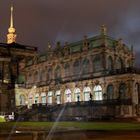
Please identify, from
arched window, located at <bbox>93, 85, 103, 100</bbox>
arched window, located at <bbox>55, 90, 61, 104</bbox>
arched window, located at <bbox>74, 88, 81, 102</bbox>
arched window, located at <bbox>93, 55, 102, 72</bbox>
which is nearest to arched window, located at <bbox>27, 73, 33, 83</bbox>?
arched window, located at <bbox>55, 90, 61, 104</bbox>

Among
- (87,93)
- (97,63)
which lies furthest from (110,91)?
(97,63)

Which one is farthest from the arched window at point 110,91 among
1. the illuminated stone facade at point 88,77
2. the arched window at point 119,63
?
the arched window at point 119,63

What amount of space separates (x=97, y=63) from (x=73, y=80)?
25.6ft

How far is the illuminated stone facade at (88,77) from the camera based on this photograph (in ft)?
250

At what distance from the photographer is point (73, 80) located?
89750 mm

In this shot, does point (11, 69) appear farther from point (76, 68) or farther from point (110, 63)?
point (110, 63)

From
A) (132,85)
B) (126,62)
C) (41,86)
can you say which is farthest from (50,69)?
(132,85)

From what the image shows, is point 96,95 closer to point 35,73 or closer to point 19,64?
point 35,73

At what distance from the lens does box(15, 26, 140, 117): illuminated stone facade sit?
250ft

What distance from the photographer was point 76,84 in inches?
3472

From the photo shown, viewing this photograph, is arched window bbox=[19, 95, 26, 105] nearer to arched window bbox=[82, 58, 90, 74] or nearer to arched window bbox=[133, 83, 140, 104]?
arched window bbox=[82, 58, 90, 74]

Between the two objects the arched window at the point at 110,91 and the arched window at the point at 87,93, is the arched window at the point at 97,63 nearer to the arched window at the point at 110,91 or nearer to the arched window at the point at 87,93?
the arched window at the point at 87,93

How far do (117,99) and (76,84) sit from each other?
17.1 metres

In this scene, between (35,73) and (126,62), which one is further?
(35,73)
